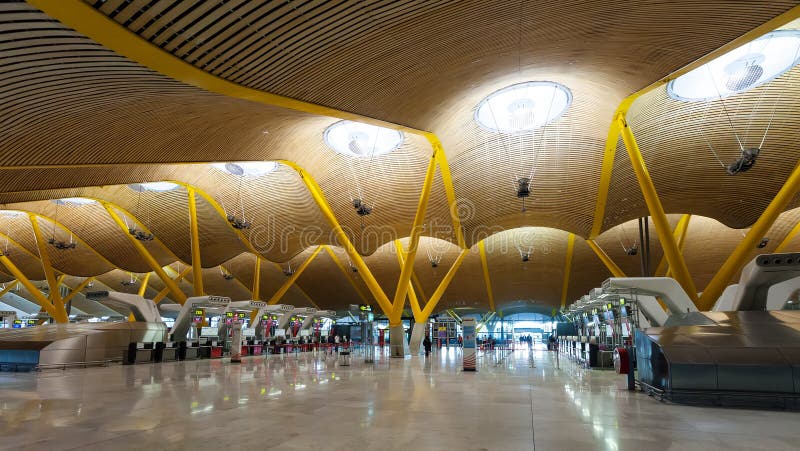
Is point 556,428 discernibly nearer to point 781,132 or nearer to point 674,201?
point 781,132

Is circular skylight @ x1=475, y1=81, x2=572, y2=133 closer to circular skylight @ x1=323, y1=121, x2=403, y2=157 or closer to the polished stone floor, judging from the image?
circular skylight @ x1=323, y1=121, x2=403, y2=157

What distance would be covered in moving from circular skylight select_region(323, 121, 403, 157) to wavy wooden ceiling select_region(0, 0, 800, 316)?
1.96ft

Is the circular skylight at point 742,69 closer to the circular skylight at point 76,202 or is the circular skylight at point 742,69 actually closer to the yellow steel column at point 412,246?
the yellow steel column at point 412,246

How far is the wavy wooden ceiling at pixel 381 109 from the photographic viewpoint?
31.2ft

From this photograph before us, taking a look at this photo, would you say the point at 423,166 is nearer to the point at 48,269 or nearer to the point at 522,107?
the point at 522,107

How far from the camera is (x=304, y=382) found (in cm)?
1295

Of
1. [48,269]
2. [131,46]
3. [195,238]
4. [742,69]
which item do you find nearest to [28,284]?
[48,269]

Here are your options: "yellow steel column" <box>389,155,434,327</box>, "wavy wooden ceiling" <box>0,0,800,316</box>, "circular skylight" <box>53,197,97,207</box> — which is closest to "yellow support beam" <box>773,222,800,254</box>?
"wavy wooden ceiling" <box>0,0,800,316</box>

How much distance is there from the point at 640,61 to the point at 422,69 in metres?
6.30

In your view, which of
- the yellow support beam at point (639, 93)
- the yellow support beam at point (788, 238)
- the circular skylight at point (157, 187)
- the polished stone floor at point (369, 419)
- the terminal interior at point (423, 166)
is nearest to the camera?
the polished stone floor at point (369, 419)

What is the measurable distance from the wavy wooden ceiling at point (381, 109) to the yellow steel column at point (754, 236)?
9.13 ft

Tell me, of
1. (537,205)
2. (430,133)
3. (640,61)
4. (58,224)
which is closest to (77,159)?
(430,133)

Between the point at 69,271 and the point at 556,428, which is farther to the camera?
the point at 69,271

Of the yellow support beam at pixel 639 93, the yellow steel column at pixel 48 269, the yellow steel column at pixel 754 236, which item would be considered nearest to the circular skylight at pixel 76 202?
the yellow steel column at pixel 48 269
